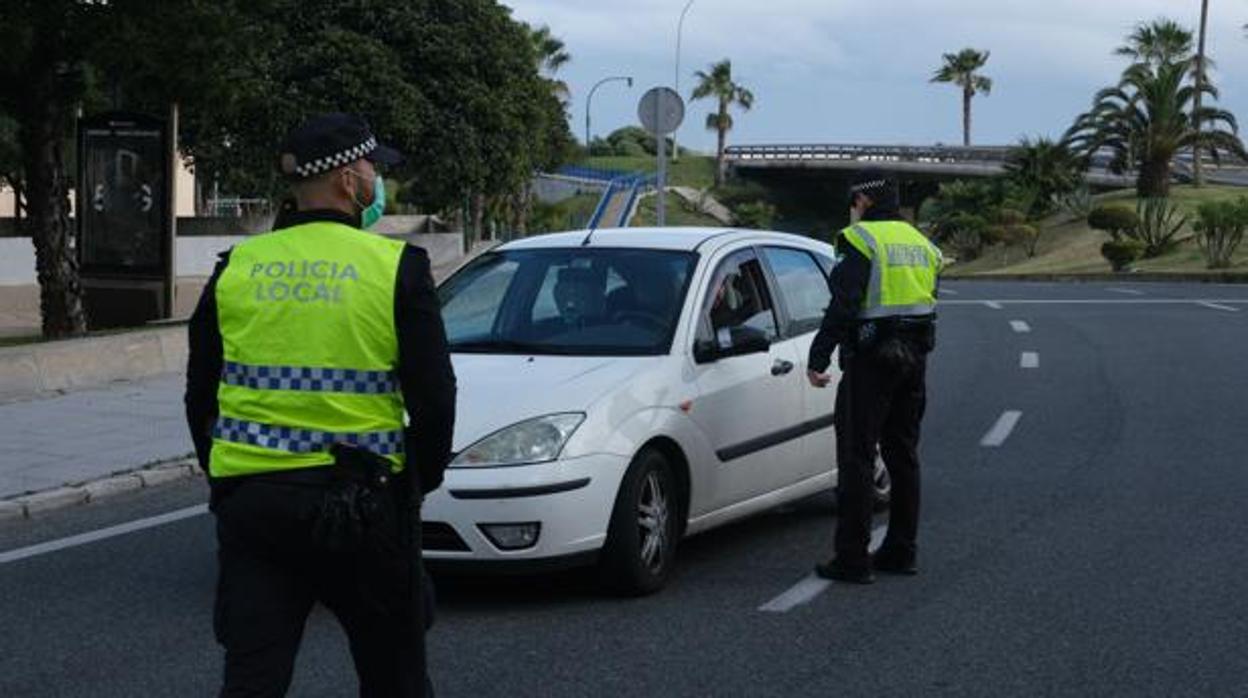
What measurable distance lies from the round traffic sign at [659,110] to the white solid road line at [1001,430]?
6231 millimetres

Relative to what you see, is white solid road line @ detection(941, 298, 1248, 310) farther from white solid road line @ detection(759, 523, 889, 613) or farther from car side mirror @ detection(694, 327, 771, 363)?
white solid road line @ detection(759, 523, 889, 613)

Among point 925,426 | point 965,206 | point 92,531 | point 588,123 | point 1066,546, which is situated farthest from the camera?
point 588,123

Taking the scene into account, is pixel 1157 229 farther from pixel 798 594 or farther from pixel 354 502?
pixel 354 502

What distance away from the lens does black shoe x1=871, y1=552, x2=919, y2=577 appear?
24.4ft

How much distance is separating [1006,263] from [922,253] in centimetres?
5070

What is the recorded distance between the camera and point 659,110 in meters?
18.5

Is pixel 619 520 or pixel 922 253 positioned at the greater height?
pixel 922 253

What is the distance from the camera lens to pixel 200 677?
5.83 meters

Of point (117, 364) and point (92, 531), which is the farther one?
point (117, 364)

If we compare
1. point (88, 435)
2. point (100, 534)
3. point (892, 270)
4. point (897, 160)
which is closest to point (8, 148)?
point (88, 435)

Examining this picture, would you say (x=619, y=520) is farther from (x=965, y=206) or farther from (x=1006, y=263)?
(x=965, y=206)

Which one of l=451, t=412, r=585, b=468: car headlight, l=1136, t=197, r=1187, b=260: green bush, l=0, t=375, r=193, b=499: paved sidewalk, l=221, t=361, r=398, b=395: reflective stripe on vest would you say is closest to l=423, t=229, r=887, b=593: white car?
l=451, t=412, r=585, b=468: car headlight

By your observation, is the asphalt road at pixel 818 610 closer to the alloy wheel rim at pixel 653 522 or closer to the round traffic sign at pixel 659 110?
the alloy wheel rim at pixel 653 522

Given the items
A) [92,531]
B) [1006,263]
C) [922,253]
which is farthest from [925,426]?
[1006,263]
